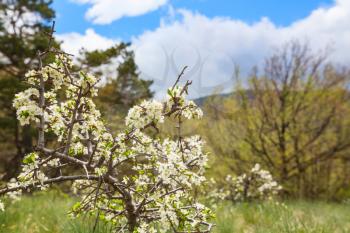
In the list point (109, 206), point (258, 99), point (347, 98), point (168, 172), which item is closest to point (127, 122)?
point (168, 172)

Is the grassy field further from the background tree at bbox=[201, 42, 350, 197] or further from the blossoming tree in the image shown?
the background tree at bbox=[201, 42, 350, 197]

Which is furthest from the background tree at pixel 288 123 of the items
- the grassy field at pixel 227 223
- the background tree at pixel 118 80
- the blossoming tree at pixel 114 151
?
the blossoming tree at pixel 114 151

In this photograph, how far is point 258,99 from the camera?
22.9 m

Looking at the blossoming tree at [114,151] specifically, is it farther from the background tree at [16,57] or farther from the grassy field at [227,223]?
the background tree at [16,57]

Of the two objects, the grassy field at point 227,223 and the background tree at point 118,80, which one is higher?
the background tree at point 118,80

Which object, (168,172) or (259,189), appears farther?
(259,189)

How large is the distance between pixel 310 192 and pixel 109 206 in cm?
2178

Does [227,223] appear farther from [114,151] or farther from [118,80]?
[118,80]

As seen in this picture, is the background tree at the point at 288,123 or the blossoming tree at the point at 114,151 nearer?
the blossoming tree at the point at 114,151

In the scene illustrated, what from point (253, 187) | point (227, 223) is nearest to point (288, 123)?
point (253, 187)

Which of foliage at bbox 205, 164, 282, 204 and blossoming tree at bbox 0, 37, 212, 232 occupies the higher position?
blossoming tree at bbox 0, 37, 212, 232

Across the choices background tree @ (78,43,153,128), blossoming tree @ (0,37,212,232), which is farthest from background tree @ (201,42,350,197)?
blossoming tree @ (0,37,212,232)

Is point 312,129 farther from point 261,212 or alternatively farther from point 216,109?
point 261,212

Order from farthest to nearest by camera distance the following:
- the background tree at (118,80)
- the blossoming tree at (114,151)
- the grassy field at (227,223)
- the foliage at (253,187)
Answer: the background tree at (118,80), the foliage at (253,187), the grassy field at (227,223), the blossoming tree at (114,151)
